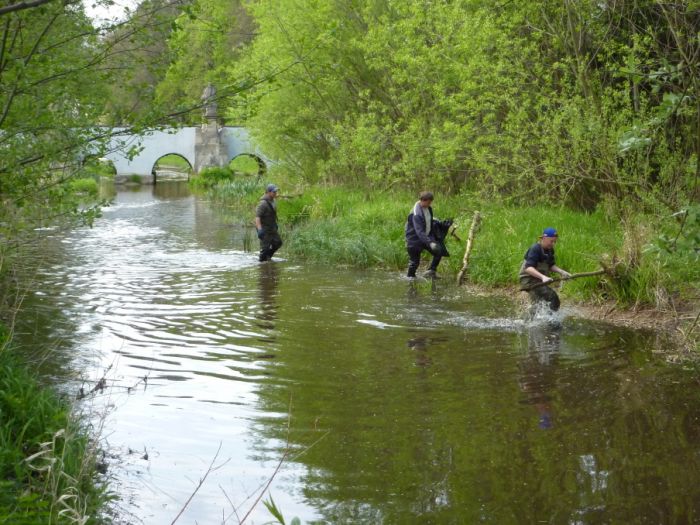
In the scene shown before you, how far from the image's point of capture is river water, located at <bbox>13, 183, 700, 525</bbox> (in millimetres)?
6344

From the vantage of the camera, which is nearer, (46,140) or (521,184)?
(46,140)

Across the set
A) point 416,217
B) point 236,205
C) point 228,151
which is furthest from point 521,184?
point 228,151

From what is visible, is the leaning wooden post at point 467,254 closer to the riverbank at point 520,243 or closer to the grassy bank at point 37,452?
the riverbank at point 520,243

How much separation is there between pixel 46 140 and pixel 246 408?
10.4 ft

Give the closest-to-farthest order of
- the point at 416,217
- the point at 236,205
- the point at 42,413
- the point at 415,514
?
the point at 415,514 < the point at 42,413 < the point at 416,217 < the point at 236,205

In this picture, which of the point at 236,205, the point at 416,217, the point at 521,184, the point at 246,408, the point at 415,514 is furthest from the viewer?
the point at 236,205

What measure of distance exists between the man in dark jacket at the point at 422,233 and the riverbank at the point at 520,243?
1.53 feet

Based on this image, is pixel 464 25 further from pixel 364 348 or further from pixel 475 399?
pixel 475 399

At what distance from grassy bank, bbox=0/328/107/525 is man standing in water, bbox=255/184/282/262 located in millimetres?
11282

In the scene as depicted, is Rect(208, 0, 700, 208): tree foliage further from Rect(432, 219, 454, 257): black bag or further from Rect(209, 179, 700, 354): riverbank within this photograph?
Rect(432, 219, 454, 257): black bag

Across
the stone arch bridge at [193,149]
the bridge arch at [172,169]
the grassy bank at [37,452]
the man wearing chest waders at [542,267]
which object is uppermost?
the stone arch bridge at [193,149]

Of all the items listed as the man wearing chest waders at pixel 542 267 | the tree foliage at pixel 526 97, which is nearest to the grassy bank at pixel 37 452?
the tree foliage at pixel 526 97

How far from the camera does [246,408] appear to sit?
8.47m

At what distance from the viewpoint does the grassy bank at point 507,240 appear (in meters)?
12.3
